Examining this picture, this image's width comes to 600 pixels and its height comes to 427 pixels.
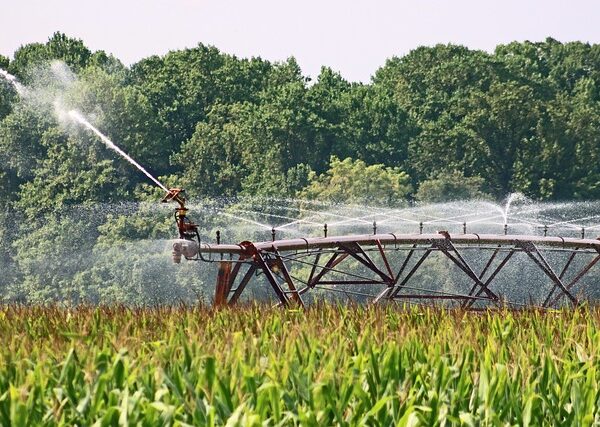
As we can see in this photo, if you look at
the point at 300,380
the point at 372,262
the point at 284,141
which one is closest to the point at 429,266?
the point at 284,141

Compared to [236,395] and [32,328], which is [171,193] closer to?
[32,328]

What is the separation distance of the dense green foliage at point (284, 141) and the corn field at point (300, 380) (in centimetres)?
7478

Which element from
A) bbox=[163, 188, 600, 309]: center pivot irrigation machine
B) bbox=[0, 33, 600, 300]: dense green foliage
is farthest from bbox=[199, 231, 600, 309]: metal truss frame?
bbox=[0, 33, 600, 300]: dense green foliage

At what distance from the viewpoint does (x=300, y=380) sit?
1463 centimetres

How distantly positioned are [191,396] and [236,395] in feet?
1.51

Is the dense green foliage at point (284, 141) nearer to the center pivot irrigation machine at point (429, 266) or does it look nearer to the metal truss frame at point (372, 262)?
the center pivot irrigation machine at point (429, 266)

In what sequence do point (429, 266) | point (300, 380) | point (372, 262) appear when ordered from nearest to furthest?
point (300, 380) < point (372, 262) < point (429, 266)

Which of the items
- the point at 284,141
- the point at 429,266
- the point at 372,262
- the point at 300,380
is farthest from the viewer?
the point at 284,141

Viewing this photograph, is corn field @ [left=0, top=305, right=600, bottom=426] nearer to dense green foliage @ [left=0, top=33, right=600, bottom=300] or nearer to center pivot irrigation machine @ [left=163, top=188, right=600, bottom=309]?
center pivot irrigation machine @ [left=163, top=188, right=600, bottom=309]

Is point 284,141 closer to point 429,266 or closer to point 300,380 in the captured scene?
point 429,266

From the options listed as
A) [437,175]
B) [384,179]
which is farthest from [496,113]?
[384,179]

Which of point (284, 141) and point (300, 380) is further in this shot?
point (284, 141)

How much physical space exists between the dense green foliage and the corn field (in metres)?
74.8

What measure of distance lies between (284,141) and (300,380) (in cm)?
8829
